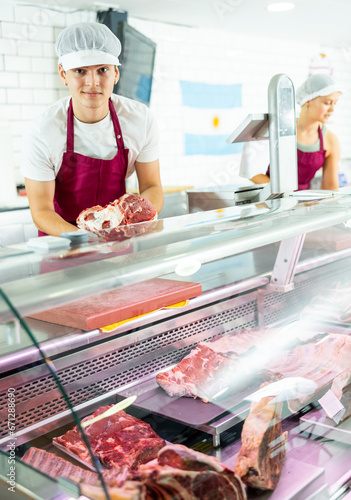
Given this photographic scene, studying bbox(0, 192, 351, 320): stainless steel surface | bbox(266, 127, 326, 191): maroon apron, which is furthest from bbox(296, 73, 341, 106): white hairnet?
bbox(0, 192, 351, 320): stainless steel surface

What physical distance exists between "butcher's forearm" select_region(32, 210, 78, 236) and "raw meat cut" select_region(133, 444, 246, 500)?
112 centimetres

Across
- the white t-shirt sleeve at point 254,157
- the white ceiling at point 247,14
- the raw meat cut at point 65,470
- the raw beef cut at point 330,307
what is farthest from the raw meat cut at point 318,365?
the white ceiling at point 247,14

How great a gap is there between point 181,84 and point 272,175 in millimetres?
4855

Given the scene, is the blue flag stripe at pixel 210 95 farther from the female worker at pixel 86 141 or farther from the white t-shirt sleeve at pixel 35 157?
the white t-shirt sleeve at pixel 35 157

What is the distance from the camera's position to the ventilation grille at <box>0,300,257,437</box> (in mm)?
1315

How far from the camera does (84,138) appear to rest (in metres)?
2.53

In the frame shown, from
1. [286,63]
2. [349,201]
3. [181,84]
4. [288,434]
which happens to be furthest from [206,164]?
[288,434]

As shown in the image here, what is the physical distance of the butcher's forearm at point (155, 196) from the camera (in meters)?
2.51

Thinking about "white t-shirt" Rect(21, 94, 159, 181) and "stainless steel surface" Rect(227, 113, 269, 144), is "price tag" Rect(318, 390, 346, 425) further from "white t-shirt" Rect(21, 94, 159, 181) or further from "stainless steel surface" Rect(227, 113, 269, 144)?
"white t-shirt" Rect(21, 94, 159, 181)

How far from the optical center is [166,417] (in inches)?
53.1

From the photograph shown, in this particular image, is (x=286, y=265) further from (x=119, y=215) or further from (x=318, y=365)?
(x=119, y=215)

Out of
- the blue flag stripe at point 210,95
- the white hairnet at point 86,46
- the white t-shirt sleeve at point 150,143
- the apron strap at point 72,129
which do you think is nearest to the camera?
the white hairnet at point 86,46

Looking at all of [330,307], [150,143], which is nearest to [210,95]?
[150,143]

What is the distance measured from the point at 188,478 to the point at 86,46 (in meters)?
1.81
